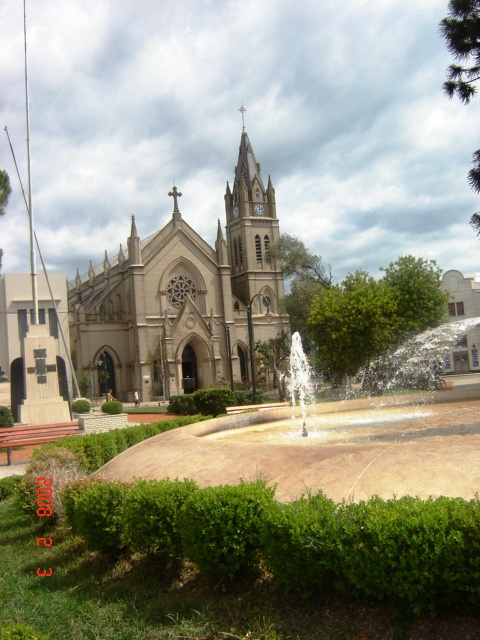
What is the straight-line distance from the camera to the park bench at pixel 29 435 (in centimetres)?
1576

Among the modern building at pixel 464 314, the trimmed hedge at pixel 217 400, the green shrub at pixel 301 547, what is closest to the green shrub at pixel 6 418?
the trimmed hedge at pixel 217 400

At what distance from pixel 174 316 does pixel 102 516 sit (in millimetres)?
49544

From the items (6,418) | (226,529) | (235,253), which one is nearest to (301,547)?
(226,529)

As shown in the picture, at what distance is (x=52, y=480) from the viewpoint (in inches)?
325

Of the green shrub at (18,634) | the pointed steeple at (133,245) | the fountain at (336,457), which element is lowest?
the green shrub at (18,634)

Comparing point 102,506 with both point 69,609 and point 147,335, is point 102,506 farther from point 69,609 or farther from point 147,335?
point 147,335

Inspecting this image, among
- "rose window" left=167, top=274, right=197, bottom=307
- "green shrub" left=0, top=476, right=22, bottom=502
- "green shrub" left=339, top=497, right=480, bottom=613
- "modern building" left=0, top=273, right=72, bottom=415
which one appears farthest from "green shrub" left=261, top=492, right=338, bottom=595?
"rose window" left=167, top=274, right=197, bottom=307

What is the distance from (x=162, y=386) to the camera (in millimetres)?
51875

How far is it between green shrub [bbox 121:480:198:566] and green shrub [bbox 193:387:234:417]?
1880cm

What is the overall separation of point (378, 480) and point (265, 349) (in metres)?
49.4

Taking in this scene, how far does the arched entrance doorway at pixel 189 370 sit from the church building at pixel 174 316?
0.29 ft

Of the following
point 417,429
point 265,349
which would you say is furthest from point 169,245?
point 417,429

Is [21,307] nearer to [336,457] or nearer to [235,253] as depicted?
[235,253]

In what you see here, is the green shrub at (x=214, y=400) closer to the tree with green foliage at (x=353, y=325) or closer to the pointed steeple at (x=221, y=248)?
the tree with green foliage at (x=353, y=325)
